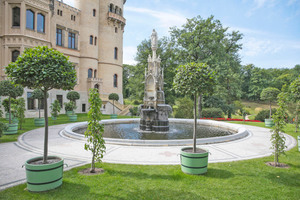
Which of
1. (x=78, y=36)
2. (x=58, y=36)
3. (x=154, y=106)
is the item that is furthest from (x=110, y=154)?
(x=78, y=36)

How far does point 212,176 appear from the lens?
561 centimetres

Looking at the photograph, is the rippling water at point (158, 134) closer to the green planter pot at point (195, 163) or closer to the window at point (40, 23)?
the green planter pot at point (195, 163)

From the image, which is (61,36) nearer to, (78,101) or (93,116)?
(78,101)

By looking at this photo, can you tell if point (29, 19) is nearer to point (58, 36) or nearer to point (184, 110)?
point (58, 36)

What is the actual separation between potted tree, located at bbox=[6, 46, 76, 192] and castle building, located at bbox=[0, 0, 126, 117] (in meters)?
23.7

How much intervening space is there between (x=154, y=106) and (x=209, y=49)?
1812 cm

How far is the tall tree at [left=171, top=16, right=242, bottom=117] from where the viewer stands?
2770 cm

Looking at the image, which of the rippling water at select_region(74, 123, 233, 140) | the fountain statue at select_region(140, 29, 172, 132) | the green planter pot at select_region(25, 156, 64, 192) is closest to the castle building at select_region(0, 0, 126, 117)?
the rippling water at select_region(74, 123, 233, 140)

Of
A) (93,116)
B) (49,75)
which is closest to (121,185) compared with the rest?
(93,116)

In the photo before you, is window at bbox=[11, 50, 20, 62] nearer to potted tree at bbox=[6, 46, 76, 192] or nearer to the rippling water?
the rippling water

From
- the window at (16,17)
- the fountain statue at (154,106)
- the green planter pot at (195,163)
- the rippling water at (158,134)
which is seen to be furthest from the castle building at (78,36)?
the green planter pot at (195,163)

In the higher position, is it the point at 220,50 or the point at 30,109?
the point at 220,50

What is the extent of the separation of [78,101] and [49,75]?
3138 cm

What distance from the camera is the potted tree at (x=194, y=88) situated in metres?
5.68
